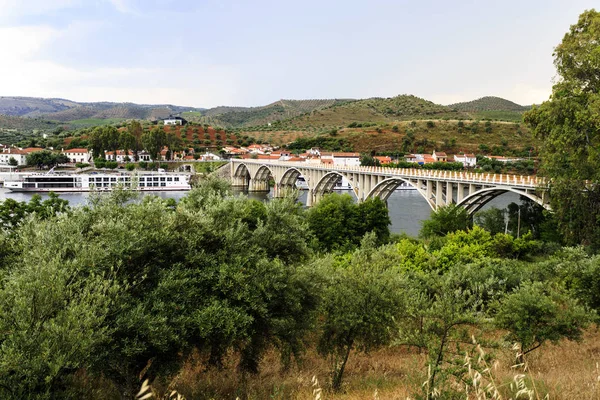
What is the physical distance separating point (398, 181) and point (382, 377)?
39.7m

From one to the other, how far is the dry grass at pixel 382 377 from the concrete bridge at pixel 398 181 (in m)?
5.02

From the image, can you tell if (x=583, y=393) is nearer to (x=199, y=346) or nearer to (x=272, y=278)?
(x=272, y=278)

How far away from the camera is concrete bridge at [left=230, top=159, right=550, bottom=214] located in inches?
1273

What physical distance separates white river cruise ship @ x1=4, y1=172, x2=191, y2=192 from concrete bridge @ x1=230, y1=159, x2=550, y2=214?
49.5 ft

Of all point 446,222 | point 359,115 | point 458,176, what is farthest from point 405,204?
point 359,115

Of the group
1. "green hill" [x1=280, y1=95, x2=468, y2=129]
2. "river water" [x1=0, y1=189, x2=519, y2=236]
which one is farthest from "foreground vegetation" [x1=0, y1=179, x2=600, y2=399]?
"green hill" [x1=280, y1=95, x2=468, y2=129]

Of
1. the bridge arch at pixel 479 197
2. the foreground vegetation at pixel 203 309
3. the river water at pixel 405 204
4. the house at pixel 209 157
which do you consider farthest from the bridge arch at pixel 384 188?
the house at pixel 209 157

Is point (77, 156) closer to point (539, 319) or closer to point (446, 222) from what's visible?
point (446, 222)

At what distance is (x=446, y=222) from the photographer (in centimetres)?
3509

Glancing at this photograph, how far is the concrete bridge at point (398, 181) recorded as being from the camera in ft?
106

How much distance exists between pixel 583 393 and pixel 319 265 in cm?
628

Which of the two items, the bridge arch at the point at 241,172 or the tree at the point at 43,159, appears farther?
the bridge arch at the point at 241,172

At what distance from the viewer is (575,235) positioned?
2448 centimetres

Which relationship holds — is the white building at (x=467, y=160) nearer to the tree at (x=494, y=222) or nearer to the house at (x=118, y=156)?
the tree at (x=494, y=222)
